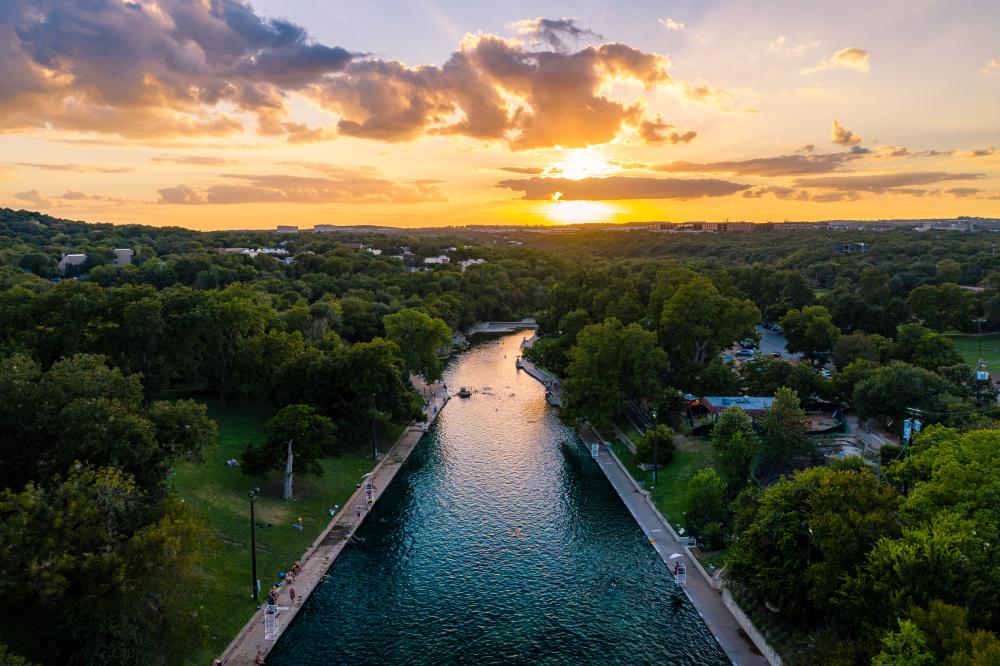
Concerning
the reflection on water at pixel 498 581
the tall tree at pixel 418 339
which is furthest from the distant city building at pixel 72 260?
the reflection on water at pixel 498 581

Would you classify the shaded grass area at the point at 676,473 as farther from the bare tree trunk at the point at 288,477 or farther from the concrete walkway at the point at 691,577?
the bare tree trunk at the point at 288,477

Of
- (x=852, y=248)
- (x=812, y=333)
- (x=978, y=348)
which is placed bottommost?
(x=978, y=348)

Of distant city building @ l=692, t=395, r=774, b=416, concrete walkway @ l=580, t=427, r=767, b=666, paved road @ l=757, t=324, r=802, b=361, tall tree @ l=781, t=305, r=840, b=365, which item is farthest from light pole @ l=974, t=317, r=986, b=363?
concrete walkway @ l=580, t=427, r=767, b=666

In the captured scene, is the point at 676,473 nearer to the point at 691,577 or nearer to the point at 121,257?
the point at 691,577

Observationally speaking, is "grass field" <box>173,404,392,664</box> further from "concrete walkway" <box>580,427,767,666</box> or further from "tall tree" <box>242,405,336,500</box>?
"concrete walkway" <box>580,427,767,666</box>

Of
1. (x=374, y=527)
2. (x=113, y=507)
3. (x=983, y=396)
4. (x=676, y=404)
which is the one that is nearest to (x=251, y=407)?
(x=374, y=527)

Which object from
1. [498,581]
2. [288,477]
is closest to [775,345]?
[498,581]

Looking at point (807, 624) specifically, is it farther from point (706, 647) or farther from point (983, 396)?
point (983, 396)
